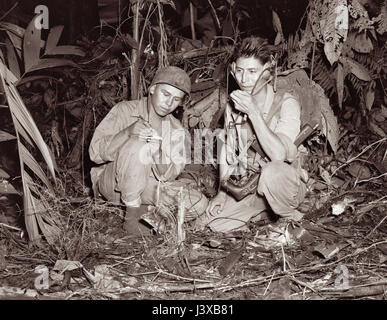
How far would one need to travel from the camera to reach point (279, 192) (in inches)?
139

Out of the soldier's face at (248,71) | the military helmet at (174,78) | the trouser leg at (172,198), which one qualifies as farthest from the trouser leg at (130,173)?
the soldier's face at (248,71)

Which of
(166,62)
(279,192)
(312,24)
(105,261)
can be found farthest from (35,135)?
(312,24)

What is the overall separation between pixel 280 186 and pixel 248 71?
33.3 inches

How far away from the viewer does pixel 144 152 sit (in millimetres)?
3762

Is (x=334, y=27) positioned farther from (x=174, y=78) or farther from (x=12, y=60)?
(x=12, y=60)

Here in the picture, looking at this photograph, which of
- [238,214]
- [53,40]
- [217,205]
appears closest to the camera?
[53,40]

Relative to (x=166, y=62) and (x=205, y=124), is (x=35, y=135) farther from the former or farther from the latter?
(x=205, y=124)

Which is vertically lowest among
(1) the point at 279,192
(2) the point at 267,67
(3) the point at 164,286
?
(3) the point at 164,286

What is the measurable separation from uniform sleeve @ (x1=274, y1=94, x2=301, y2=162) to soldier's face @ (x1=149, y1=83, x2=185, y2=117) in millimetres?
755

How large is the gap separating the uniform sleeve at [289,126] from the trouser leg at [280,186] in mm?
121

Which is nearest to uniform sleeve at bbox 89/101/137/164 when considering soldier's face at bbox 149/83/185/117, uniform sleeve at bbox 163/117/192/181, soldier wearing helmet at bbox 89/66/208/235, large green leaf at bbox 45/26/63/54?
soldier wearing helmet at bbox 89/66/208/235

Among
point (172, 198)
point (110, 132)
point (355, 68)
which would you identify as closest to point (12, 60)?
point (110, 132)

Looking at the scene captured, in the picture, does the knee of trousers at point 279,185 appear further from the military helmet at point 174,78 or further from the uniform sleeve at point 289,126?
the military helmet at point 174,78

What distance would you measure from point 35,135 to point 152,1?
84.1 inches
